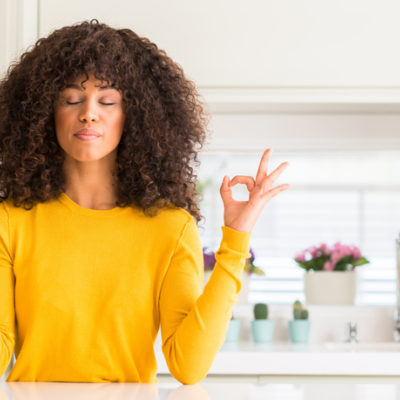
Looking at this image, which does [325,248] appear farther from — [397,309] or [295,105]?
[295,105]

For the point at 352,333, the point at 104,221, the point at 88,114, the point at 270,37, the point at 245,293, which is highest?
the point at 270,37

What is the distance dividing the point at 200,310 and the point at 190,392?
204 millimetres

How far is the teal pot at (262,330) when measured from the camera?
96.0 inches

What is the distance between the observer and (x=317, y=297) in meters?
2.62

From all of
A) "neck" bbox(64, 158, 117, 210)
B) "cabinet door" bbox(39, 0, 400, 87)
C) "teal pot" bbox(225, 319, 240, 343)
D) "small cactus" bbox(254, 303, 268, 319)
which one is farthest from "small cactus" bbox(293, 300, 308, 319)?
"neck" bbox(64, 158, 117, 210)

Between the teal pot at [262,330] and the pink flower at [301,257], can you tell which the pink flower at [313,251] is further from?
the teal pot at [262,330]

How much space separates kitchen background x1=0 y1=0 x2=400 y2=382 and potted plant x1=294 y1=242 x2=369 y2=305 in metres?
0.05

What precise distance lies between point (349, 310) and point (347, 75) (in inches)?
36.7

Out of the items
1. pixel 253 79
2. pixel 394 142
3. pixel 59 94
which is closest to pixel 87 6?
pixel 253 79

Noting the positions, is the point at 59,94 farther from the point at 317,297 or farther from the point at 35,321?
the point at 317,297

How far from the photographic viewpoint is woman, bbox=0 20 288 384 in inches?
47.1

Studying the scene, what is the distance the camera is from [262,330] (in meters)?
2.44

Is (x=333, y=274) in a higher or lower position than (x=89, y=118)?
lower

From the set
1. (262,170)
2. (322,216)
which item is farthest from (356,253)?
(262,170)
